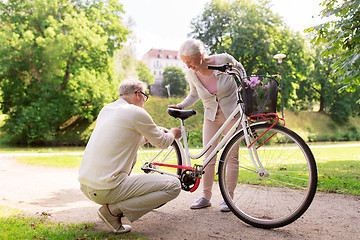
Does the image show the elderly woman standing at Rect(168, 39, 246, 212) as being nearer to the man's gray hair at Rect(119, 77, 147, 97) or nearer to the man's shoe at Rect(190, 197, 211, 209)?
the man's shoe at Rect(190, 197, 211, 209)

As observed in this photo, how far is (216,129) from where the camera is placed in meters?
4.04

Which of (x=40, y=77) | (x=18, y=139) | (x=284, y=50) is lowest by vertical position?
(x=18, y=139)

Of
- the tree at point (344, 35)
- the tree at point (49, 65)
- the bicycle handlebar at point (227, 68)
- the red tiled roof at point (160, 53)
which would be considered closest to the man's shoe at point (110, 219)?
the bicycle handlebar at point (227, 68)

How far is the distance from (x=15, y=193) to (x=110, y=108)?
3157 mm

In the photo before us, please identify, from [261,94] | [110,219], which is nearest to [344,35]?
[261,94]

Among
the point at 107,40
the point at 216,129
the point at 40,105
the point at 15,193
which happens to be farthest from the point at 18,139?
the point at 216,129

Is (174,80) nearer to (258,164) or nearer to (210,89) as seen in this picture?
(210,89)

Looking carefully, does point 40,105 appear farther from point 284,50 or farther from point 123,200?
point 123,200

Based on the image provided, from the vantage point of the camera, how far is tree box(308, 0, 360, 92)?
4969 millimetres

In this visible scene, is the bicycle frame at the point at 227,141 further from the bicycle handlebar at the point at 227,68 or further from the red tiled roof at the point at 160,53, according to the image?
the red tiled roof at the point at 160,53

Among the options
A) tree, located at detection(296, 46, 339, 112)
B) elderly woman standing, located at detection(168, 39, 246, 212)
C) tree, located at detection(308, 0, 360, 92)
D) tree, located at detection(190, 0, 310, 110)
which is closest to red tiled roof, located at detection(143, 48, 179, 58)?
tree, located at detection(296, 46, 339, 112)

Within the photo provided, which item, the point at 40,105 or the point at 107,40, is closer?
the point at 40,105

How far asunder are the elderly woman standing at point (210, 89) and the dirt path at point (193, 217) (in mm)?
383

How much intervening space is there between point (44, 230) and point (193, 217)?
59.6 inches
